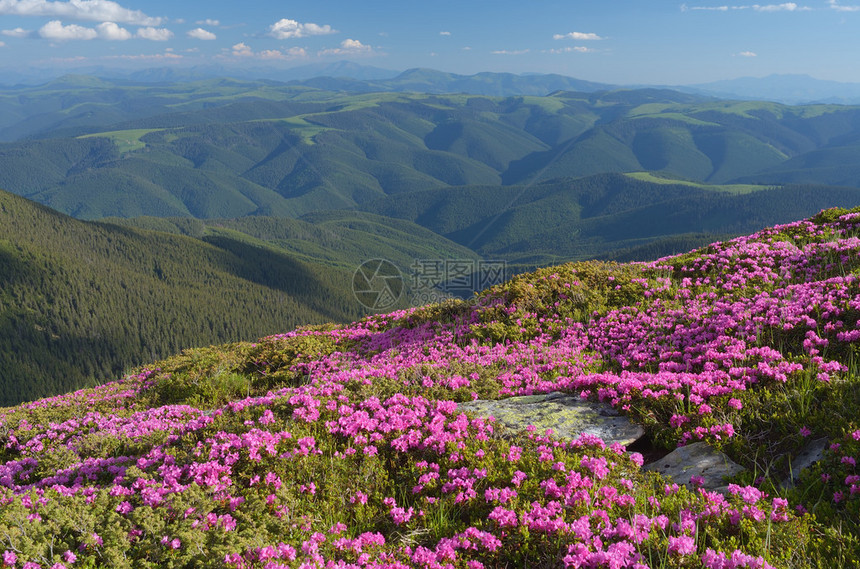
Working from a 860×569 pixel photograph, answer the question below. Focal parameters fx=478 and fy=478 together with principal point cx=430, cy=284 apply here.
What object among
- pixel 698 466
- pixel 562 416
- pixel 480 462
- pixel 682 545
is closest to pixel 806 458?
pixel 698 466

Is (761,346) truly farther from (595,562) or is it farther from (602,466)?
(595,562)

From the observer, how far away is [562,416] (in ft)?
30.1

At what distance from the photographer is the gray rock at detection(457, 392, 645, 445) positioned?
28.1 ft

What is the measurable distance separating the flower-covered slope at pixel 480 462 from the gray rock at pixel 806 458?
0.43 ft

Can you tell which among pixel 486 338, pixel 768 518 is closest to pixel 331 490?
pixel 768 518

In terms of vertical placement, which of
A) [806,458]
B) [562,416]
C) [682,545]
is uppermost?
[682,545]

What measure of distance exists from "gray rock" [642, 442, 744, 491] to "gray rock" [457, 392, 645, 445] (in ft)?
2.28

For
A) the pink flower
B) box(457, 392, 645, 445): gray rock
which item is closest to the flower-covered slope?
the pink flower

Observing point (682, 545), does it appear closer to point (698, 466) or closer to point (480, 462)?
point (698, 466)

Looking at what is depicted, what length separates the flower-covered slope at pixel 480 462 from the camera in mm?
5559

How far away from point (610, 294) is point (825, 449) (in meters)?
9.78

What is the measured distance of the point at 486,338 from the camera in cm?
1540

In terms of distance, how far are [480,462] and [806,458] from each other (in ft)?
15.8

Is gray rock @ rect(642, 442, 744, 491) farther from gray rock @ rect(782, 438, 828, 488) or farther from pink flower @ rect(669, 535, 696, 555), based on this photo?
pink flower @ rect(669, 535, 696, 555)
